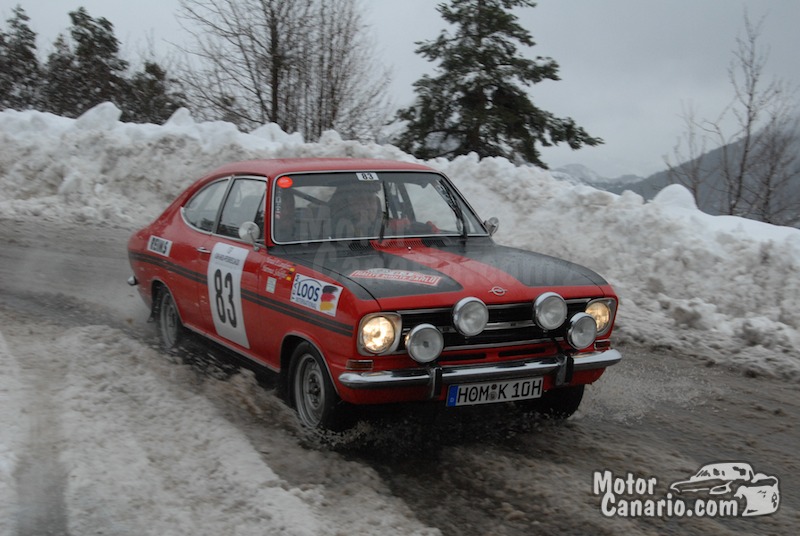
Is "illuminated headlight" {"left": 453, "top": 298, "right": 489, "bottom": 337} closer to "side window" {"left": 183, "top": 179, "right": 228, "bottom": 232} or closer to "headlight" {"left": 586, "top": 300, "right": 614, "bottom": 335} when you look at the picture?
"headlight" {"left": 586, "top": 300, "right": 614, "bottom": 335}

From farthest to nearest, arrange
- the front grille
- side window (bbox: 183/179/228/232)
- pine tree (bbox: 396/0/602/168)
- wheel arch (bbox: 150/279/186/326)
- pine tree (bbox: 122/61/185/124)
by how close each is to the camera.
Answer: pine tree (bbox: 122/61/185/124) → pine tree (bbox: 396/0/602/168) → wheel arch (bbox: 150/279/186/326) → side window (bbox: 183/179/228/232) → the front grille

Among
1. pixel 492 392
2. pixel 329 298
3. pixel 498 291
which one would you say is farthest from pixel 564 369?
pixel 329 298

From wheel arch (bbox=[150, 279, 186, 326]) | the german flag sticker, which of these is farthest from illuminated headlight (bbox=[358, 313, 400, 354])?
wheel arch (bbox=[150, 279, 186, 326])

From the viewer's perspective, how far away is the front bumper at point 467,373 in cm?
425

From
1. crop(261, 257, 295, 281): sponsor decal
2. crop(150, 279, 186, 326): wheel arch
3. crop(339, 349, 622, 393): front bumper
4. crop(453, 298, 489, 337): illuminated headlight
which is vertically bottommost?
crop(150, 279, 186, 326): wheel arch

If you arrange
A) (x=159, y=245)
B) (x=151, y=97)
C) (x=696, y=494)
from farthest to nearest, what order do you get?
(x=151, y=97)
(x=159, y=245)
(x=696, y=494)

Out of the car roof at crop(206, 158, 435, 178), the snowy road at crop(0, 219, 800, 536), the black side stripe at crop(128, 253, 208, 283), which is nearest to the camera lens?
the snowy road at crop(0, 219, 800, 536)

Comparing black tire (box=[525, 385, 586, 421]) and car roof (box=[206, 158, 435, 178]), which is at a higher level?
car roof (box=[206, 158, 435, 178])

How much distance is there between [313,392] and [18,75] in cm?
2874

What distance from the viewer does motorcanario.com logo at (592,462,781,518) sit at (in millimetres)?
3971

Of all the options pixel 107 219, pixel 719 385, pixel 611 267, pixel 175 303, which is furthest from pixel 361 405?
pixel 107 219

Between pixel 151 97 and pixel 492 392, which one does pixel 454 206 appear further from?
pixel 151 97

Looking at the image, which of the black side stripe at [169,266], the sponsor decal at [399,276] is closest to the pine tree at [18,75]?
the black side stripe at [169,266]

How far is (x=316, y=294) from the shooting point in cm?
459
